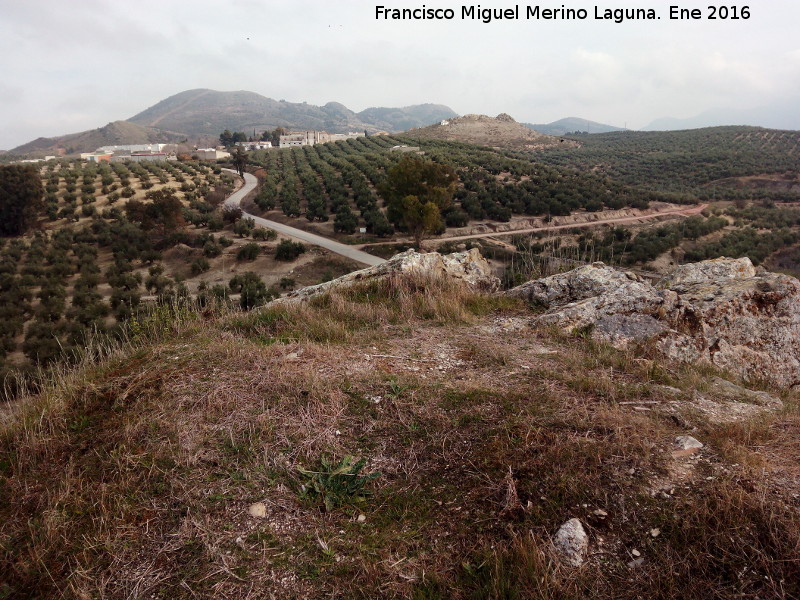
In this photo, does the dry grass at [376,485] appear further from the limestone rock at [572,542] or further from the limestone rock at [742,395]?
the limestone rock at [742,395]

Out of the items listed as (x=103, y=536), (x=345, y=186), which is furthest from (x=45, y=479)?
(x=345, y=186)

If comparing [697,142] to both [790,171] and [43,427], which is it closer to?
[790,171]

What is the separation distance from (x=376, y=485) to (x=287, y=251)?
25.3m

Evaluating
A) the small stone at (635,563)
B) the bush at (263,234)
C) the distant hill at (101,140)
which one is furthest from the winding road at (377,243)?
the distant hill at (101,140)

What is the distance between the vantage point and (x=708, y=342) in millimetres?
5219

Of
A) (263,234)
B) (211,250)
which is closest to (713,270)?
(211,250)

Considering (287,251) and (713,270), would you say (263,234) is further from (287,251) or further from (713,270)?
(713,270)

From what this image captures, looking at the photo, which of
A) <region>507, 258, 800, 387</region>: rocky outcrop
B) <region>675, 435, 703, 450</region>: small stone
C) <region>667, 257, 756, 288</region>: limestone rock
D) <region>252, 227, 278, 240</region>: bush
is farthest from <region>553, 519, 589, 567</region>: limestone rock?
<region>252, 227, 278, 240</region>: bush

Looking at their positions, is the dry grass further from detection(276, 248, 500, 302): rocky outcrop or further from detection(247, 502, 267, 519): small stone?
detection(276, 248, 500, 302): rocky outcrop

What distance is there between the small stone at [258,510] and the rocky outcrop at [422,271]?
5.12 metres

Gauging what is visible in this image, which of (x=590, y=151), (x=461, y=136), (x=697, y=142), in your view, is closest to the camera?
(x=697, y=142)

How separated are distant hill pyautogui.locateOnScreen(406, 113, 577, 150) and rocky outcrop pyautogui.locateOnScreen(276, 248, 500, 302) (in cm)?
7773

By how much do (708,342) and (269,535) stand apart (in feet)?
17.7

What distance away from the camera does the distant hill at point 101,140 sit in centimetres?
14098
